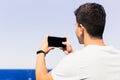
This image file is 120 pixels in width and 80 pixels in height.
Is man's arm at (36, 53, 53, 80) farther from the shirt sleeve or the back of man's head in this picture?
the back of man's head

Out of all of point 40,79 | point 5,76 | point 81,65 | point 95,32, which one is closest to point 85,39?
point 95,32

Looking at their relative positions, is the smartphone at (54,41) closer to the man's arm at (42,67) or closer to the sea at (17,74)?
the man's arm at (42,67)

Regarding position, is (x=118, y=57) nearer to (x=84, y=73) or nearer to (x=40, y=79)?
(x=84, y=73)

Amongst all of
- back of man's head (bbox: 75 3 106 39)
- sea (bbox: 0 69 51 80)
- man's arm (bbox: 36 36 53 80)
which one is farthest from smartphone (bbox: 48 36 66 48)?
sea (bbox: 0 69 51 80)

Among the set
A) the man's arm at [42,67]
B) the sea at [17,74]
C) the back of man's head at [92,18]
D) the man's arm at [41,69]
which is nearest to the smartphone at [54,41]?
the man's arm at [42,67]

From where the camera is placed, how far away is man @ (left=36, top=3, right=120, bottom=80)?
4.66 feet

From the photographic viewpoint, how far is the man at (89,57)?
1.42 metres

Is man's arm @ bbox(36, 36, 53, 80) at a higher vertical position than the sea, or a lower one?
higher

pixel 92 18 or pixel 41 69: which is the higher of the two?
pixel 92 18

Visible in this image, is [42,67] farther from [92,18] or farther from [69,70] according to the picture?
[92,18]

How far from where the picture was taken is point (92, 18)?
61.4 inches

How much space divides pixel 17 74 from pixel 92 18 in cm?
99

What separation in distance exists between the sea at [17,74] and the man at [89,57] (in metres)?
0.62

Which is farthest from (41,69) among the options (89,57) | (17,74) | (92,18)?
(17,74)
